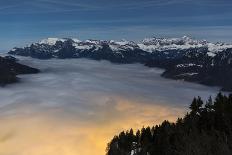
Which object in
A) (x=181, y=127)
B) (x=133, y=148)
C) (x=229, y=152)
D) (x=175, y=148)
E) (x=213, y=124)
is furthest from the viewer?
(x=133, y=148)

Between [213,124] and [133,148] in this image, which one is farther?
[133,148]

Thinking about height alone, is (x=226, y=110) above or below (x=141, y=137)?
above

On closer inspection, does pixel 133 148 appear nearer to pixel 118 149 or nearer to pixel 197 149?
pixel 118 149

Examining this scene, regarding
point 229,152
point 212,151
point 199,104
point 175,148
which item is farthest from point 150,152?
point 229,152

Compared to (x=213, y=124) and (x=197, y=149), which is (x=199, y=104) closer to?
(x=213, y=124)

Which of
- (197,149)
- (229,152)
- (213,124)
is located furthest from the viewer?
(213,124)

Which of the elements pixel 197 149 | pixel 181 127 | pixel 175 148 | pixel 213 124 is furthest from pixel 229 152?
pixel 181 127

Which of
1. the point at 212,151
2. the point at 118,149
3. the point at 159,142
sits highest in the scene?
the point at 212,151

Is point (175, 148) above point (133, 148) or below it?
above

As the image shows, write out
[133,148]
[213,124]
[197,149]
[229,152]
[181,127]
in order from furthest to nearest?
[133,148]
[181,127]
[213,124]
[197,149]
[229,152]
